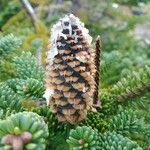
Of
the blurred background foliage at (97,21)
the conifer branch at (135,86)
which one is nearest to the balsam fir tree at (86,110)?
the conifer branch at (135,86)

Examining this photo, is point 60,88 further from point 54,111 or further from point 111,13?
point 111,13

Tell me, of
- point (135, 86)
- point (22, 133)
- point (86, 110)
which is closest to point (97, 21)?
point (135, 86)

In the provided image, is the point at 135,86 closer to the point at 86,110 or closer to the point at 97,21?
the point at 86,110

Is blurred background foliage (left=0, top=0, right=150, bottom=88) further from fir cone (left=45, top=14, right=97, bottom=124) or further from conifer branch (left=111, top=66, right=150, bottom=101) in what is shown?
fir cone (left=45, top=14, right=97, bottom=124)

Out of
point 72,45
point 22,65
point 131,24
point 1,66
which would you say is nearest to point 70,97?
point 72,45

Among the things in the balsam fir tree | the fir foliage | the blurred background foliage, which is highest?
the blurred background foliage

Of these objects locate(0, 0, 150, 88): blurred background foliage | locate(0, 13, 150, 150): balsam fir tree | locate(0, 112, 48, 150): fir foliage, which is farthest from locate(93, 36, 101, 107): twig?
locate(0, 0, 150, 88): blurred background foliage

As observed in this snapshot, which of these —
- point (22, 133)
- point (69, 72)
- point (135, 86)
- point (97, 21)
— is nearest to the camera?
point (22, 133)

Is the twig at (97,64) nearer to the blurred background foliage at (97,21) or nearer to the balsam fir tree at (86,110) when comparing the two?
the balsam fir tree at (86,110)
